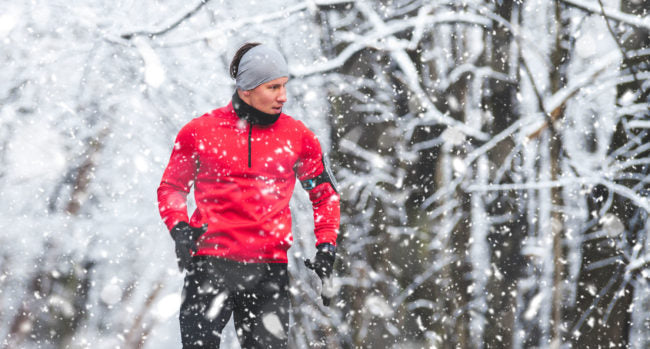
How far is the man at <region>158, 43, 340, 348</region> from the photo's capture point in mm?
1990

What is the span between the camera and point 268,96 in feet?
6.69

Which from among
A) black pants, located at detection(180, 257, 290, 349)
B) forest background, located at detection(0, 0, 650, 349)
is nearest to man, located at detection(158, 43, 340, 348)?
black pants, located at detection(180, 257, 290, 349)

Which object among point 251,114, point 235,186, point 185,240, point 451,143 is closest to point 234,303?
point 185,240

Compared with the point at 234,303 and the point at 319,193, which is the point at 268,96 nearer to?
the point at 319,193

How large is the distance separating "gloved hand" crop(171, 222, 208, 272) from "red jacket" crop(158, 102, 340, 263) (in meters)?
0.05

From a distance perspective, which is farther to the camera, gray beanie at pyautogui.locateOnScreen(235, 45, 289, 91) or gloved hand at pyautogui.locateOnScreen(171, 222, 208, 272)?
gray beanie at pyautogui.locateOnScreen(235, 45, 289, 91)

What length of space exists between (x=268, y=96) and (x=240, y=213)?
0.51m

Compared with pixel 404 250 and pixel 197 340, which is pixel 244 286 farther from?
pixel 404 250

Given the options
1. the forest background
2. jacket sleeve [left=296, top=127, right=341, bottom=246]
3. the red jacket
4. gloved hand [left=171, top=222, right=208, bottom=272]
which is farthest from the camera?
the forest background

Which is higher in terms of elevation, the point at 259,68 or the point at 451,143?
the point at 451,143

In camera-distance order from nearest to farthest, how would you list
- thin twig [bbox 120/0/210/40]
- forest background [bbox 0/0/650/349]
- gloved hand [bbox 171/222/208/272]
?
gloved hand [bbox 171/222/208/272]
forest background [bbox 0/0/650/349]
thin twig [bbox 120/0/210/40]

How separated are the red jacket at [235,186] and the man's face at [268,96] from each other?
9 cm

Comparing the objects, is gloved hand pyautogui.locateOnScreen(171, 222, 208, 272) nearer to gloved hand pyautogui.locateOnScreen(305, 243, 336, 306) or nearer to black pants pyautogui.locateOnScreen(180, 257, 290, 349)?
black pants pyautogui.locateOnScreen(180, 257, 290, 349)

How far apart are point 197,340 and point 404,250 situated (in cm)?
168
